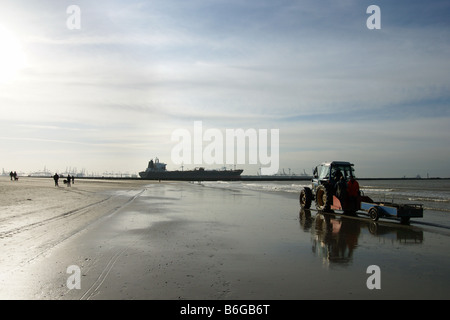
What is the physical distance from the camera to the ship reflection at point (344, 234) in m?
8.11

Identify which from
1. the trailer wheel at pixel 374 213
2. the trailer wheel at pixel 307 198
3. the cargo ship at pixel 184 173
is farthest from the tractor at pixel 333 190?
the cargo ship at pixel 184 173

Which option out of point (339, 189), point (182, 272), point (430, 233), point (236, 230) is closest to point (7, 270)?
point (182, 272)

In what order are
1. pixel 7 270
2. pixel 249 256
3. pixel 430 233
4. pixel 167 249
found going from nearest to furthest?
pixel 7 270
pixel 249 256
pixel 167 249
pixel 430 233

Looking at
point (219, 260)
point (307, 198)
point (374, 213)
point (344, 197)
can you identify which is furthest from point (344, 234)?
point (307, 198)

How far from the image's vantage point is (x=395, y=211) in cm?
1288

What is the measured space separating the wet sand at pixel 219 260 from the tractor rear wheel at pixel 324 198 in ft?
11.9

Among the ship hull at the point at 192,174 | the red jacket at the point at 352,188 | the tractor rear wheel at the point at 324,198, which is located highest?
the red jacket at the point at 352,188

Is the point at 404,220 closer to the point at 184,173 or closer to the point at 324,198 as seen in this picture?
the point at 324,198

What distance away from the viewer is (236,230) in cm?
1133

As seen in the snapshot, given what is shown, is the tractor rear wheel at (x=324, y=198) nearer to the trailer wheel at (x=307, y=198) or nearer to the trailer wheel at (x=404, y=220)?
the trailer wheel at (x=307, y=198)

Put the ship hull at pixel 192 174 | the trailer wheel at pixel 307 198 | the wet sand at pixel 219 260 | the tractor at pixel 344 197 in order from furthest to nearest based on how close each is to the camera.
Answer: the ship hull at pixel 192 174 → the trailer wheel at pixel 307 198 → the tractor at pixel 344 197 → the wet sand at pixel 219 260

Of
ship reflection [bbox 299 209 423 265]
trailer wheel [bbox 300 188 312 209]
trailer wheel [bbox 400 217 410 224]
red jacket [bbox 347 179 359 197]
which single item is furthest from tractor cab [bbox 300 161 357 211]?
trailer wheel [bbox 400 217 410 224]
